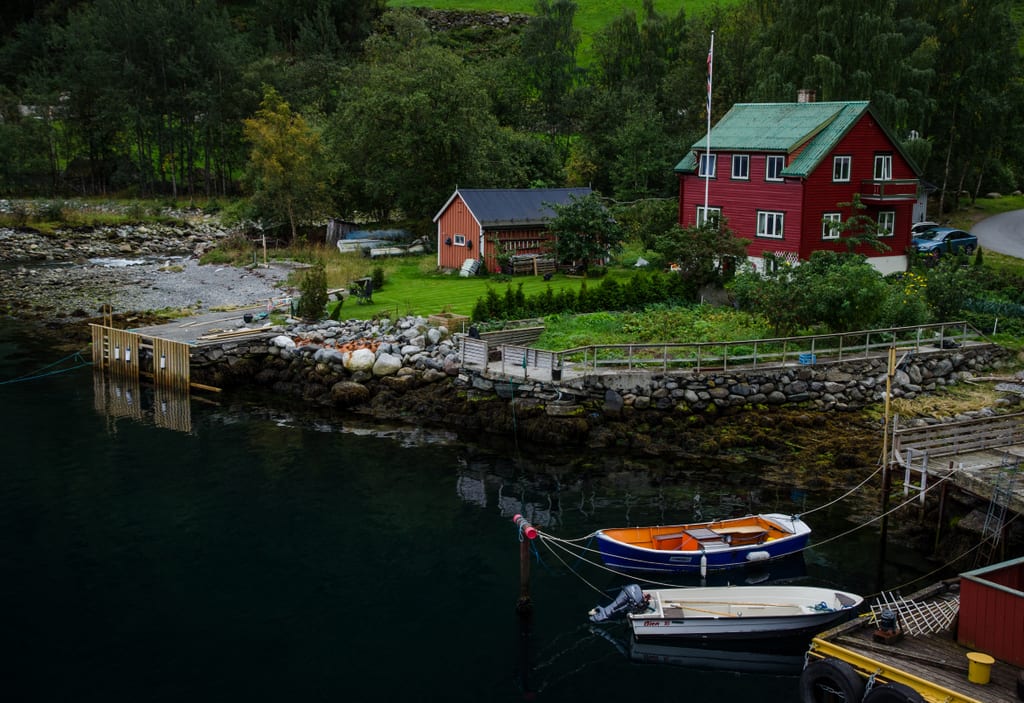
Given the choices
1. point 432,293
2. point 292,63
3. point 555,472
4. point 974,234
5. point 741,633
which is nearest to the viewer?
point 741,633

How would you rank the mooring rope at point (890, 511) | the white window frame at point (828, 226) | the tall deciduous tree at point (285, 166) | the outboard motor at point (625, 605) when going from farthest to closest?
the tall deciduous tree at point (285, 166), the white window frame at point (828, 226), the mooring rope at point (890, 511), the outboard motor at point (625, 605)

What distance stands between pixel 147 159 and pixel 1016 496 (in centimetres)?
9380

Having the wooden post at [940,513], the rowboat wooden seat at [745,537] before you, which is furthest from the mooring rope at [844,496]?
the rowboat wooden seat at [745,537]

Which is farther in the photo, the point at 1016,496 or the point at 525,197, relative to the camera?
the point at 525,197

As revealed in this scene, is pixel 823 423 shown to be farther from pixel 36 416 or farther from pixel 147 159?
pixel 147 159

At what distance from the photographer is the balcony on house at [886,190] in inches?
1906

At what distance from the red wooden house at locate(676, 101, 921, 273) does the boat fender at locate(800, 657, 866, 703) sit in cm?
3056

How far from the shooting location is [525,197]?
186ft

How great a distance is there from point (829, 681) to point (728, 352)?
19.2 m

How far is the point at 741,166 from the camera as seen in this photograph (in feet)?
168

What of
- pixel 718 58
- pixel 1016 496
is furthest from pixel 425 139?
pixel 1016 496

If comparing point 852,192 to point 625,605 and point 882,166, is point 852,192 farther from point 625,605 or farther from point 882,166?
point 625,605

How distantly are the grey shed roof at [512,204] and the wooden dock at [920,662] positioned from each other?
36347 millimetres

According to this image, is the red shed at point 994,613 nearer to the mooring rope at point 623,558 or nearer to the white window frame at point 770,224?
the mooring rope at point 623,558
